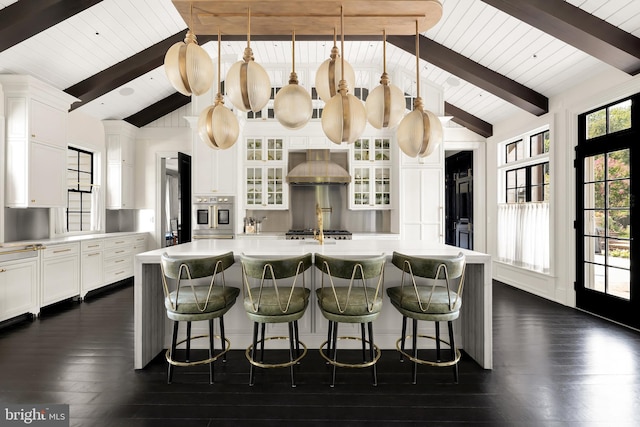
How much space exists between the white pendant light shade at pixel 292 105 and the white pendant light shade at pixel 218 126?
407 mm

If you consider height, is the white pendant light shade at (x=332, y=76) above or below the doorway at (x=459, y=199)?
above

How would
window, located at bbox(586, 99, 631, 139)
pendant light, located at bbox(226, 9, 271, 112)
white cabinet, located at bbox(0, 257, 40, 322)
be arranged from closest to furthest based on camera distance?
pendant light, located at bbox(226, 9, 271, 112), white cabinet, located at bbox(0, 257, 40, 322), window, located at bbox(586, 99, 631, 139)

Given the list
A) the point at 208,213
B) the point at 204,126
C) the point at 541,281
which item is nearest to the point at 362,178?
the point at 208,213

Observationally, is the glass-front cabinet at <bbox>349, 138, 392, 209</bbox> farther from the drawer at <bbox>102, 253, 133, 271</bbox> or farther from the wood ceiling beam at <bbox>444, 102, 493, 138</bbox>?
the drawer at <bbox>102, 253, 133, 271</bbox>

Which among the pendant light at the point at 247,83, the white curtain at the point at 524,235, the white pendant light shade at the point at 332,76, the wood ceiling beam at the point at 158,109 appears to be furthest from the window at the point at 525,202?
the wood ceiling beam at the point at 158,109

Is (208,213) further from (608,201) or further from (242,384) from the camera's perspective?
(608,201)

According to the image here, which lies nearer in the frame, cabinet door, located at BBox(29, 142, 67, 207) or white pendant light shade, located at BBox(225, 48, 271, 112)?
white pendant light shade, located at BBox(225, 48, 271, 112)

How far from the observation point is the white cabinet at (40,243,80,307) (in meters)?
3.94

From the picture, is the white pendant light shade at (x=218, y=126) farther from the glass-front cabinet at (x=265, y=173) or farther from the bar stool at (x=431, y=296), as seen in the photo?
the glass-front cabinet at (x=265, y=173)

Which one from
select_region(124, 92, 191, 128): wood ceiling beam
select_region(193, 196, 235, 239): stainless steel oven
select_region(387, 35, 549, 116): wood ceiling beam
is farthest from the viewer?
select_region(124, 92, 191, 128): wood ceiling beam

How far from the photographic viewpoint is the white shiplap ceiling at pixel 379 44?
3.61 m

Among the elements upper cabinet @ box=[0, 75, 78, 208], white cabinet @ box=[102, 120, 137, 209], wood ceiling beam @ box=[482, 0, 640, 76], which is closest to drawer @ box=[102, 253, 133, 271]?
white cabinet @ box=[102, 120, 137, 209]

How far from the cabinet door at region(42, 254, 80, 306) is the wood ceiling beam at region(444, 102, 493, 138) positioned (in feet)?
20.9

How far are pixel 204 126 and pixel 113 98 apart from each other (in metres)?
4.24
